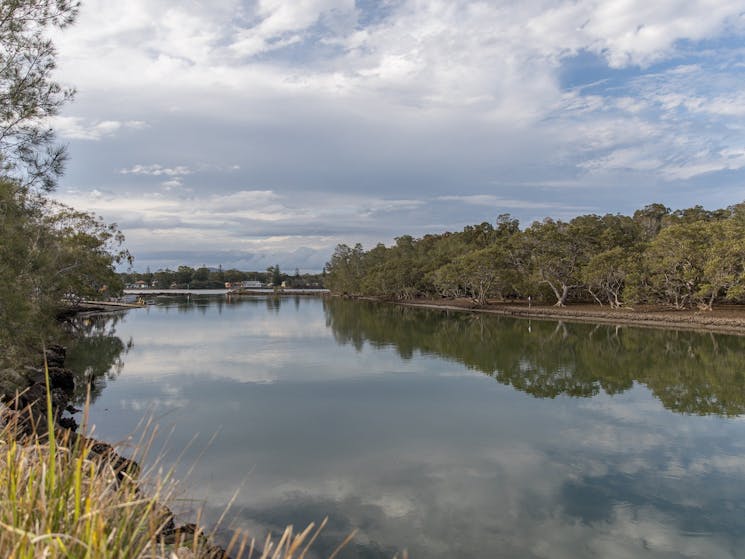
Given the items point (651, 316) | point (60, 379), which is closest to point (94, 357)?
point (60, 379)

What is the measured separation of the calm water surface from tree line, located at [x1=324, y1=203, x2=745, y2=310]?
9350 millimetres

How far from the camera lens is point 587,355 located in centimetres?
2158

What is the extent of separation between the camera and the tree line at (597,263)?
1265 inches

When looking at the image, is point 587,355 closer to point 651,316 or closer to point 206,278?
point 651,316

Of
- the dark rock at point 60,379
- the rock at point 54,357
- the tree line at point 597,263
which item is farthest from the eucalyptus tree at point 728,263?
the rock at point 54,357

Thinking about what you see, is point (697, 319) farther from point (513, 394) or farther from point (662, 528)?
point (662, 528)

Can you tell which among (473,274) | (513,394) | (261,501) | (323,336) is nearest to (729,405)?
(513,394)

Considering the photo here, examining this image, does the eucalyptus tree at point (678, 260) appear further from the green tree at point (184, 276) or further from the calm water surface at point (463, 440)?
the green tree at point (184, 276)

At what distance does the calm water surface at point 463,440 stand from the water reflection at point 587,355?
0.13m

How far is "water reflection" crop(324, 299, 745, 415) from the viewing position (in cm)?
1558

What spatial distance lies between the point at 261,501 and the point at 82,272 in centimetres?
2901

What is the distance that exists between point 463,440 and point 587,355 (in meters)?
12.9

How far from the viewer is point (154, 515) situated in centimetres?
227

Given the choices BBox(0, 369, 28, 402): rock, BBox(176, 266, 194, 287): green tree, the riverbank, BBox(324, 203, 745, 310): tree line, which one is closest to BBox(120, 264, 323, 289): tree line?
BBox(176, 266, 194, 287): green tree
